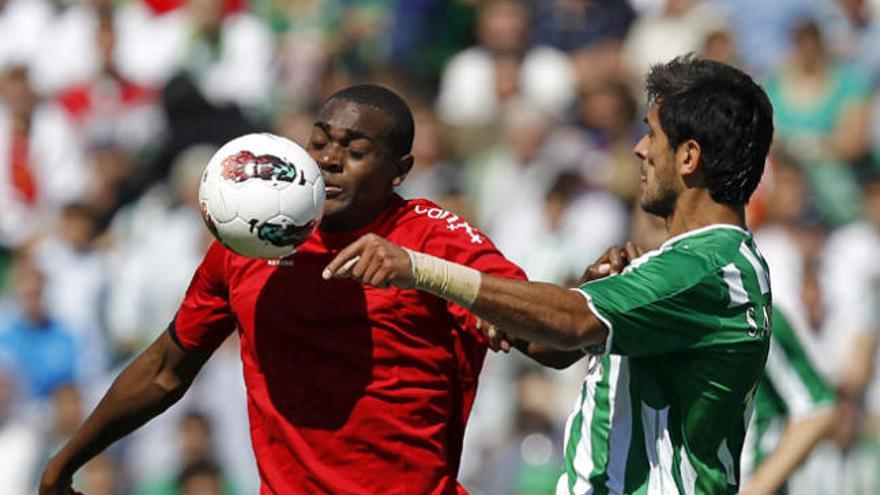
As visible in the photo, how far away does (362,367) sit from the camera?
6.01m

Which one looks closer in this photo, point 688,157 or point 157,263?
point 688,157

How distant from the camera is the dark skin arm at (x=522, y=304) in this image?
489 cm

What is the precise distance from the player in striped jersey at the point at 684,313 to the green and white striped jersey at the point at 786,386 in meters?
1.80

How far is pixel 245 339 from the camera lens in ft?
20.4

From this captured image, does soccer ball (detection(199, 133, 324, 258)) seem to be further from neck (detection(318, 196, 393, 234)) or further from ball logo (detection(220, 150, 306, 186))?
neck (detection(318, 196, 393, 234))

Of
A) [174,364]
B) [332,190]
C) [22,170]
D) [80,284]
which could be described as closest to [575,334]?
[332,190]

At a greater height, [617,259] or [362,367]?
[617,259]

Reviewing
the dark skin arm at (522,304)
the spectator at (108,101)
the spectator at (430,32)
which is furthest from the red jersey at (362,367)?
the spectator at (430,32)

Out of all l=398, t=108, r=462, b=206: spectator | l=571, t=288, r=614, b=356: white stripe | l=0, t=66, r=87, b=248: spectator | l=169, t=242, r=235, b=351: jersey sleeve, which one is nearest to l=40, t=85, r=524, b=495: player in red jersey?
l=169, t=242, r=235, b=351: jersey sleeve

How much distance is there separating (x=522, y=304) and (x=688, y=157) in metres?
0.80

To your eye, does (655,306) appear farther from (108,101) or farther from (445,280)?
(108,101)

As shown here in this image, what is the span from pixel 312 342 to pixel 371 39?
334 inches

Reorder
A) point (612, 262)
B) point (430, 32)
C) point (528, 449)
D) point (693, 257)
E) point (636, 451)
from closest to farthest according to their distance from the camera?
point (693, 257), point (636, 451), point (612, 262), point (528, 449), point (430, 32)

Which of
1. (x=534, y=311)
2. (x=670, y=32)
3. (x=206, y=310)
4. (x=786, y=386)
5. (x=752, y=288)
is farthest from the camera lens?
(x=670, y=32)
